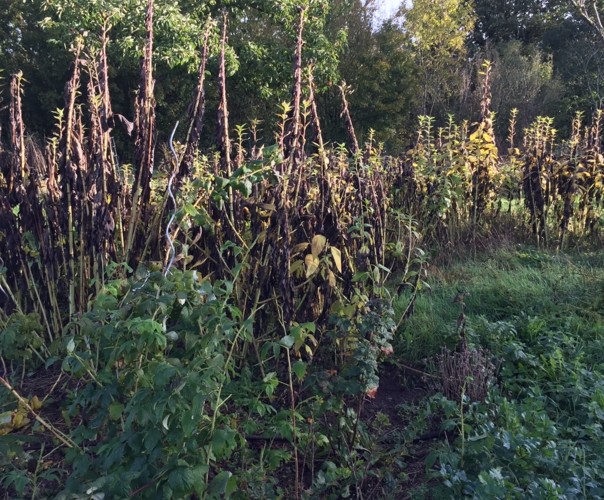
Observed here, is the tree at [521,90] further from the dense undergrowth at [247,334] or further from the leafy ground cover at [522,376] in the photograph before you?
the dense undergrowth at [247,334]

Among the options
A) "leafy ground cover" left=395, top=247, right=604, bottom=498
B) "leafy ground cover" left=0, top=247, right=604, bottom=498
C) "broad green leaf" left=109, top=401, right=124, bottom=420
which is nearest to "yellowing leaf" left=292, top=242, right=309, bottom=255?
"leafy ground cover" left=0, top=247, right=604, bottom=498

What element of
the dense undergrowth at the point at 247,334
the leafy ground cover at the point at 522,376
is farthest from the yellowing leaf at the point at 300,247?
the leafy ground cover at the point at 522,376

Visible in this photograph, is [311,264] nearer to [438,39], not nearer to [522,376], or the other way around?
[522,376]

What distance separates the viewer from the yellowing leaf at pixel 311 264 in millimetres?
3045

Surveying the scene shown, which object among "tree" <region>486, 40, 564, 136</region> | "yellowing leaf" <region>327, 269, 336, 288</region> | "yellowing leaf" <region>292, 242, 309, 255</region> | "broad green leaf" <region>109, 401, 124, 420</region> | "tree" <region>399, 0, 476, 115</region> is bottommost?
"broad green leaf" <region>109, 401, 124, 420</region>

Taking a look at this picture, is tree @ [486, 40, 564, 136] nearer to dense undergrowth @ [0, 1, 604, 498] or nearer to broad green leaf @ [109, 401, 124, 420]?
dense undergrowth @ [0, 1, 604, 498]

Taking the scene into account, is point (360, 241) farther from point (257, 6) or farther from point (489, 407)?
point (257, 6)

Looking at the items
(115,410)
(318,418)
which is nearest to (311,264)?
(318,418)

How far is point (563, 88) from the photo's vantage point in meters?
24.5

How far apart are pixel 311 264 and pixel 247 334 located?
61 cm

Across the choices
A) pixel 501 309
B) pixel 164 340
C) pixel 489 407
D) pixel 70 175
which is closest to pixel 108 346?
pixel 164 340

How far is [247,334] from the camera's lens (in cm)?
259

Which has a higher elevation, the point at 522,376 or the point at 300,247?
the point at 300,247

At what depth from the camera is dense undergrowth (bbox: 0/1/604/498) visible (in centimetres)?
208
